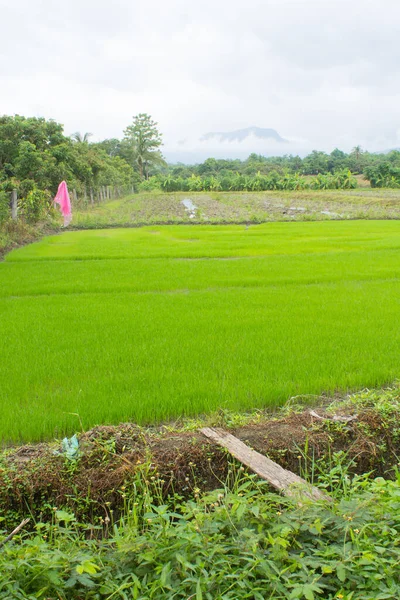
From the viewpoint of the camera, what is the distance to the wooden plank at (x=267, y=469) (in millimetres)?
2213

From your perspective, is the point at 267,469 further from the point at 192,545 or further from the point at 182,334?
the point at 182,334

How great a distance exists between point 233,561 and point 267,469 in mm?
925

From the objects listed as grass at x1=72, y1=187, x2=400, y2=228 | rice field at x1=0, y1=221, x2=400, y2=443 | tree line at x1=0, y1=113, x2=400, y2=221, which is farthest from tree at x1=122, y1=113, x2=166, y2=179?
rice field at x1=0, y1=221, x2=400, y2=443

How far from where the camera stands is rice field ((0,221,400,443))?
Answer: 353 cm


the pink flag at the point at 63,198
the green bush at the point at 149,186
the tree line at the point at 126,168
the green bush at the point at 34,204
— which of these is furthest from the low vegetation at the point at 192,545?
the green bush at the point at 149,186

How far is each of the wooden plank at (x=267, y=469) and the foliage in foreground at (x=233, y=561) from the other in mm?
289

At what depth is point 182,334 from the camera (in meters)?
5.20

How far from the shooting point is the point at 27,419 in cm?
322

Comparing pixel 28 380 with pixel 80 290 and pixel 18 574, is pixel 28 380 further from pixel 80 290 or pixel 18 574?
pixel 80 290

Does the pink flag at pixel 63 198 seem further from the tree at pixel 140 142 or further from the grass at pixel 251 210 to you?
the tree at pixel 140 142

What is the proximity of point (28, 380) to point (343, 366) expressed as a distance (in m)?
2.67

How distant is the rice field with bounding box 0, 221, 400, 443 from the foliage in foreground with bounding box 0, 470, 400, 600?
4.98 feet

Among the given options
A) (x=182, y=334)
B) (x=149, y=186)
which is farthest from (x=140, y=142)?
(x=182, y=334)

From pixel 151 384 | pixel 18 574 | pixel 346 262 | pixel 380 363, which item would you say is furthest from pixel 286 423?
pixel 346 262
